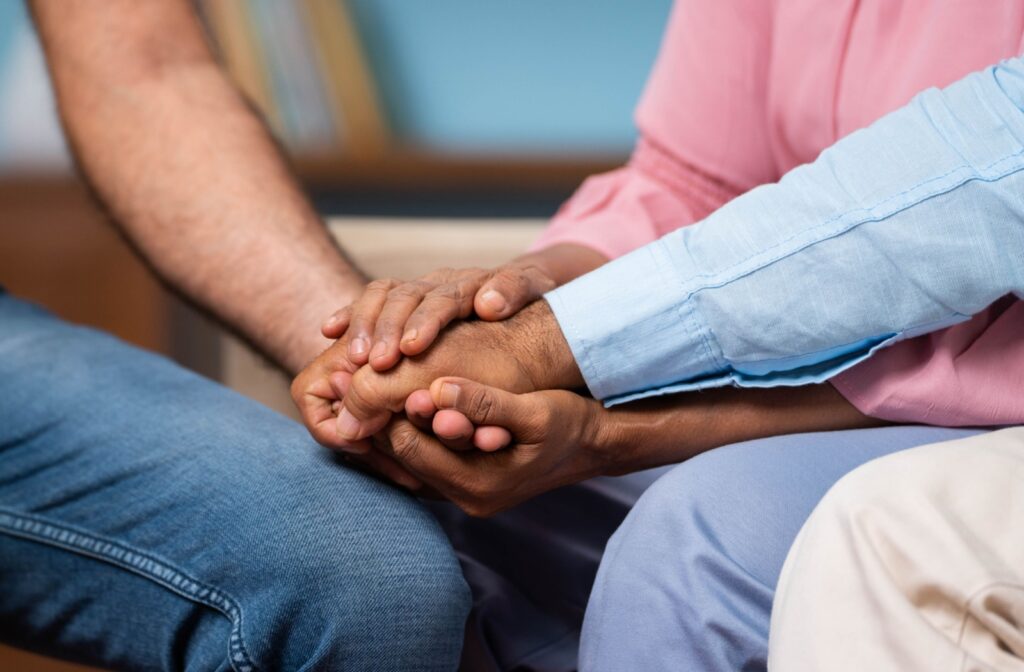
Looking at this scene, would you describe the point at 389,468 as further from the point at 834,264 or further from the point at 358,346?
the point at 834,264

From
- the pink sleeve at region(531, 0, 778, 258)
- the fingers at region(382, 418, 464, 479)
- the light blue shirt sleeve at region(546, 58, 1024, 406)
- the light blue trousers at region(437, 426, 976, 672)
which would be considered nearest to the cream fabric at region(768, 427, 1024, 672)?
the light blue trousers at region(437, 426, 976, 672)

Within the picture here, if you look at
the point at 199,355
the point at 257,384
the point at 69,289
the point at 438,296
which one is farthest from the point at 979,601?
the point at 69,289

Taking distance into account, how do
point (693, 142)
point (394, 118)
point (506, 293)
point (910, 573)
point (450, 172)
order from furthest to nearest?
→ 1. point (394, 118)
2. point (450, 172)
3. point (693, 142)
4. point (506, 293)
5. point (910, 573)

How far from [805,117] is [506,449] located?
0.44 meters

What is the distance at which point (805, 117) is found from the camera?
3.17 ft

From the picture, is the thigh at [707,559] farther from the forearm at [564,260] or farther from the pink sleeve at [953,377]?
the forearm at [564,260]

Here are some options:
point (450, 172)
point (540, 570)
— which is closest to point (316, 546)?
point (540, 570)

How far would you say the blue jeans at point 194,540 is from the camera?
0.73 meters

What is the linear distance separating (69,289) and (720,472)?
165 cm

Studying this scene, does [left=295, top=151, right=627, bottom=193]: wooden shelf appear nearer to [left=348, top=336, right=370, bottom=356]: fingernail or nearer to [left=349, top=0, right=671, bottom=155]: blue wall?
[left=349, top=0, right=671, bottom=155]: blue wall

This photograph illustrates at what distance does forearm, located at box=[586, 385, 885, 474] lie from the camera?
0.80 meters

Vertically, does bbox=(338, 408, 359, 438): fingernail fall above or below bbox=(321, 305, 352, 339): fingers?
below

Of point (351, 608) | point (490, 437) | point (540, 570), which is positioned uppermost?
point (490, 437)

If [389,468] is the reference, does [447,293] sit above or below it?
above
